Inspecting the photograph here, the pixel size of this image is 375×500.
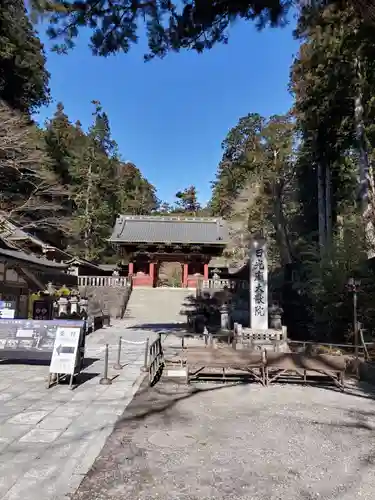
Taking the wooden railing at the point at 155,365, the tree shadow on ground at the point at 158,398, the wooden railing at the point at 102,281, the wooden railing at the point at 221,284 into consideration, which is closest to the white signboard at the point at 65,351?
the tree shadow on ground at the point at 158,398

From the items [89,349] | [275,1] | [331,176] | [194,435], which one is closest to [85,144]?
[331,176]

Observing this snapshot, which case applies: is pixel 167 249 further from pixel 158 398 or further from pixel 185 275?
pixel 158 398

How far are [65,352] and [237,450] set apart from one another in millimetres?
3695

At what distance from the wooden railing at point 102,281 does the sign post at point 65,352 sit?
18464mm

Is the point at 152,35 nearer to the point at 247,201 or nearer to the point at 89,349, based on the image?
the point at 89,349

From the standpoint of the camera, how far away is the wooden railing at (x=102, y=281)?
24.9 meters

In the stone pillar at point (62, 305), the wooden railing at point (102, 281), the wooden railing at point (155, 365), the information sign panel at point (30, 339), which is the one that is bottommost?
the wooden railing at point (155, 365)

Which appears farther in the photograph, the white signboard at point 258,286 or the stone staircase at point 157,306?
the stone staircase at point 157,306

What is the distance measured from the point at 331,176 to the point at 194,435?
20711mm

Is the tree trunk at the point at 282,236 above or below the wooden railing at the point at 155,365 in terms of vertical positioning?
above

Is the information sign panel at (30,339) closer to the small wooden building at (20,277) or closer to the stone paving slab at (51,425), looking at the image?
the stone paving slab at (51,425)

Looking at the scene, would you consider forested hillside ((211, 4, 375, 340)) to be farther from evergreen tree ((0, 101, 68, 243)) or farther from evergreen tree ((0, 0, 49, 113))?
evergreen tree ((0, 0, 49, 113))

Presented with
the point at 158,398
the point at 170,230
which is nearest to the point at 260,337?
the point at 158,398

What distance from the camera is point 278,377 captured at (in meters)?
7.59
